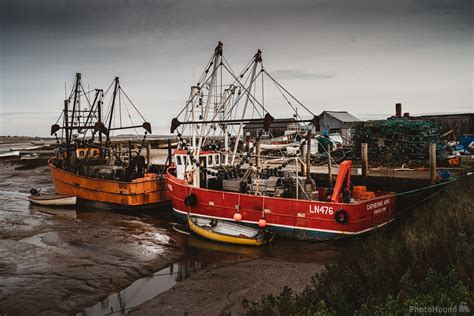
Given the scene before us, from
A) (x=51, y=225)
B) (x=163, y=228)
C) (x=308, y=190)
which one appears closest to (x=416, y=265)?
(x=308, y=190)

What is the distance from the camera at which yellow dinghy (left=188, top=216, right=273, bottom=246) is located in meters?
12.5

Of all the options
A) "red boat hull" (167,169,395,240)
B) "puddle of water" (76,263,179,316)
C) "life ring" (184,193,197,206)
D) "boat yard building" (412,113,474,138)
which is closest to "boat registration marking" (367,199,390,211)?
"red boat hull" (167,169,395,240)

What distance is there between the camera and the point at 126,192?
17891 millimetres

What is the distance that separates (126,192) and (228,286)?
10509mm

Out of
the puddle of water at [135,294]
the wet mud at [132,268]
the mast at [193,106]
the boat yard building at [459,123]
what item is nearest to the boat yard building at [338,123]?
the boat yard building at [459,123]

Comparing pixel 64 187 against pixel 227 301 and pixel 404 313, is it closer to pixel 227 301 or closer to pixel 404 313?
pixel 227 301

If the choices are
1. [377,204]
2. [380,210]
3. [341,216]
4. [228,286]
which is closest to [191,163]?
[341,216]

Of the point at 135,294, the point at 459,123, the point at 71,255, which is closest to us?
the point at 135,294

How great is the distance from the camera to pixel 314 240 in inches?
500

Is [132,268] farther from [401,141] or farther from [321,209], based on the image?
[401,141]

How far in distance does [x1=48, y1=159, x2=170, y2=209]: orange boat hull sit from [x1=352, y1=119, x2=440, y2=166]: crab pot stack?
508 inches

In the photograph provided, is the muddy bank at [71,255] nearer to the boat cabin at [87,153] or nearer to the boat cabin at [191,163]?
the boat cabin at [191,163]

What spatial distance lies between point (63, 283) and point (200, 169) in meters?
8.08

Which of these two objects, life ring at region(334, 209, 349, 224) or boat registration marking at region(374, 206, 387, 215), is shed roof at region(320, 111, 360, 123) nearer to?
boat registration marking at region(374, 206, 387, 215)
